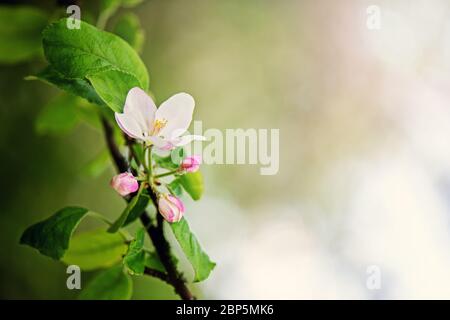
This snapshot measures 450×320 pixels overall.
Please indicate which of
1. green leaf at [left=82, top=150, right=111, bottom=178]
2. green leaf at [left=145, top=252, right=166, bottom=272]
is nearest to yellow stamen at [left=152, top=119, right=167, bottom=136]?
green leaf at [left=145, top=252, right=166, bottom=272]

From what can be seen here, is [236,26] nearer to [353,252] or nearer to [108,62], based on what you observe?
[353,252]

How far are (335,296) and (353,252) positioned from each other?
184 millimetres

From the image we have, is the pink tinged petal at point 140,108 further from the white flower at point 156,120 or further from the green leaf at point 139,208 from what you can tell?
the green leaf at point 139,208

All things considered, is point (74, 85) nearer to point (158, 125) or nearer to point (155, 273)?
point (158, 125)

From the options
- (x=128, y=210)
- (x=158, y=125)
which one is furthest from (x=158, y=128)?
(x=128, y=210)

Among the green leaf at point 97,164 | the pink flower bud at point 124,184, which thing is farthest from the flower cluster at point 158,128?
the green leaf at point 97,164

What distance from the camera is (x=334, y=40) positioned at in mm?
1562

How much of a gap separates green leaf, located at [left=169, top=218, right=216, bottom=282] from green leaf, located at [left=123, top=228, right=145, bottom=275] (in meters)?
0.05

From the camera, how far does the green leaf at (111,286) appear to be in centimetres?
81

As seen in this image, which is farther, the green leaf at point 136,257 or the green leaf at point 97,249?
the green leaf at point 97,249

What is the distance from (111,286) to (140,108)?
32 cm

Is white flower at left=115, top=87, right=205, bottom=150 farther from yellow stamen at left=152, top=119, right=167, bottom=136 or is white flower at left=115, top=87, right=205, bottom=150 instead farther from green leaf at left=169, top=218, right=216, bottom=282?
green leaf at left=169, top=218, right=216, bottom=282

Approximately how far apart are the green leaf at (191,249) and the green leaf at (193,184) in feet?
0.28

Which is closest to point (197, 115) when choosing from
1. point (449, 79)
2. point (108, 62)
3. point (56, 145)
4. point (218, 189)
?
point (218, 189)
